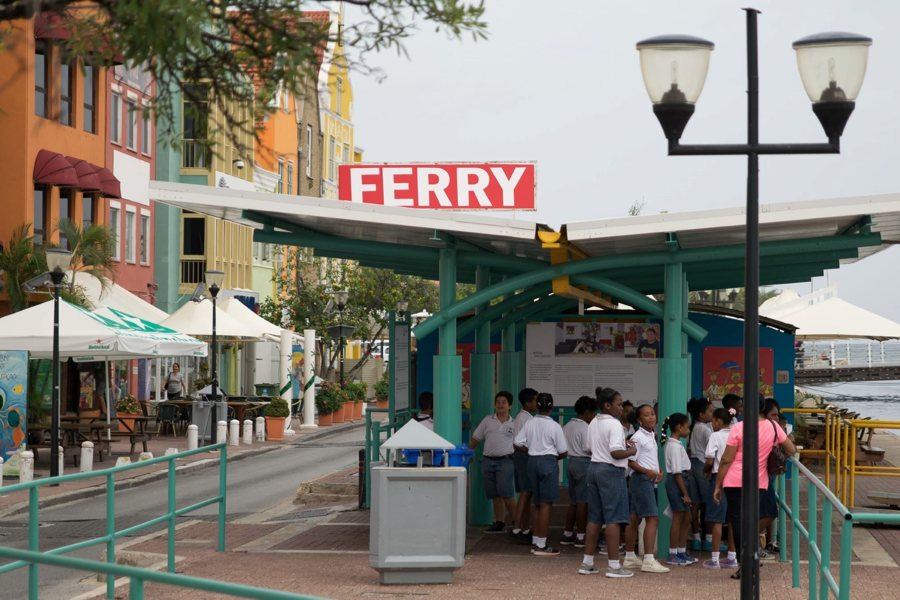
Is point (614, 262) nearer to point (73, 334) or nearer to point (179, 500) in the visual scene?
point (179, 500)

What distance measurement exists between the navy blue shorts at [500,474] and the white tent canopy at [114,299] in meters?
18.2

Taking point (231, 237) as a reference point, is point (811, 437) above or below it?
below

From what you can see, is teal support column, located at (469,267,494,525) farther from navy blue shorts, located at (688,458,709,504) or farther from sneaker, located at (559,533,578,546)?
navy blue shorts, located at (688,458,709,504)

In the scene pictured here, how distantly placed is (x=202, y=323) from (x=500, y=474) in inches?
825

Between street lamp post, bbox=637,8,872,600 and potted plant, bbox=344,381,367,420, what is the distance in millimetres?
38437

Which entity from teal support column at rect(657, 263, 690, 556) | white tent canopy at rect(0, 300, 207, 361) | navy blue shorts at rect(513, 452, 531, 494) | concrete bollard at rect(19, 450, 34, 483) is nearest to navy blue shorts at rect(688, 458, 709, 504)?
teal support column at rect(657, 263, 690, 556)

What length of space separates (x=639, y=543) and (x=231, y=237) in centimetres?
4284

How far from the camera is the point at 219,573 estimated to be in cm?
1354

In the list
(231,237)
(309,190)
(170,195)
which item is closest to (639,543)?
(170,195)

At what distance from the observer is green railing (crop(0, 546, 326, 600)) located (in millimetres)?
5176

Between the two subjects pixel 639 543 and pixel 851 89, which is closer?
pixel 851 89

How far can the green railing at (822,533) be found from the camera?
781cm

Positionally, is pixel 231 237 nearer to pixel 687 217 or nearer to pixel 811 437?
pixel 811 437

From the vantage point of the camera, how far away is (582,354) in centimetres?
1792
